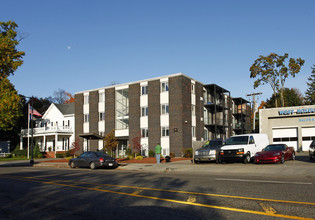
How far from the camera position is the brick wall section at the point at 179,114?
36.0 m

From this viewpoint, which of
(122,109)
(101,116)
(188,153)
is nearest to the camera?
(188,153)

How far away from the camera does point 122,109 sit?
4259 cm

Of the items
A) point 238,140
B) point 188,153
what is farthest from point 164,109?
point 238,140

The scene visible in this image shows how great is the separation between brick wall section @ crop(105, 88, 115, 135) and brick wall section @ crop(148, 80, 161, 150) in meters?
6.67

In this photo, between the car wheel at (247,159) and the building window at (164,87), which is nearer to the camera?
the car wheel at (247,159)

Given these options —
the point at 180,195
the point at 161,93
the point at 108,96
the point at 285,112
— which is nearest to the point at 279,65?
the point at 285,112

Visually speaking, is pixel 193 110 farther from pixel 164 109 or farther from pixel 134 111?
pixel 134 111

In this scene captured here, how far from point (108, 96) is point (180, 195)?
118ft

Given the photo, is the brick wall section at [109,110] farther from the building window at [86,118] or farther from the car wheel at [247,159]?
the car wheel at [247,159]

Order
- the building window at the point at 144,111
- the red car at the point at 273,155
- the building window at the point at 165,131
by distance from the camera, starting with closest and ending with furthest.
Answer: the red car at the point at 273,155 < the building window at the point at 165,131 < the building window at the point at 144,111

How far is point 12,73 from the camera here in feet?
129

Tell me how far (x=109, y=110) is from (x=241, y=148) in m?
25.9

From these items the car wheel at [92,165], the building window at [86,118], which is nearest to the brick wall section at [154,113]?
the building window at [86,118]

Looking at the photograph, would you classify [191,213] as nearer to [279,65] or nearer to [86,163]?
[86,163]
